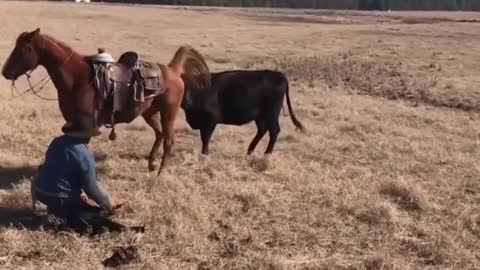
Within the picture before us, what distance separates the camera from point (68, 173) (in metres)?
6.37

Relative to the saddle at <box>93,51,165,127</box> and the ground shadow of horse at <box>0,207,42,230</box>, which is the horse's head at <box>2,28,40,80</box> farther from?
the ground shadow of horse at <box>0,207,42,230</box>

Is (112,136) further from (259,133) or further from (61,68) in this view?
(61,68)

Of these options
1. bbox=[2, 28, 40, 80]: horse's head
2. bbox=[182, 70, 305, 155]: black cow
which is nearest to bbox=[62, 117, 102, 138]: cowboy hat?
bbox=[2, 28, 40, 80]: horse's head

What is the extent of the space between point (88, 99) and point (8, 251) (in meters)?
1.76

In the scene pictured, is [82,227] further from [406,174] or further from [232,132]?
[232,132]

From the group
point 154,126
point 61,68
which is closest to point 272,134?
point 154,126

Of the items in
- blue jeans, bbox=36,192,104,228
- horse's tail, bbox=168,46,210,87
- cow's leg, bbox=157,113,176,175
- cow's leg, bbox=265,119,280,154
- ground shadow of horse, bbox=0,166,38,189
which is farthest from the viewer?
cow's leg, bbox=265,119,280,154

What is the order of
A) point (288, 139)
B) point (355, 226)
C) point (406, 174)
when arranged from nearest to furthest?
1. point (355, 226)
2. point (406, 174)
3. point (288, 139)

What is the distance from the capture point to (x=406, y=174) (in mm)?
8938

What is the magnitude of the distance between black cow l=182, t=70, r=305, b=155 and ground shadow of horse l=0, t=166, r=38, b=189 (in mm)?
1902

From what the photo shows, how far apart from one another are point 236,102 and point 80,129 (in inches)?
130

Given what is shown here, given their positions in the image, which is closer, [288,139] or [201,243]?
[201,243]

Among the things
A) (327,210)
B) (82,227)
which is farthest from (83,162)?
(327,210)

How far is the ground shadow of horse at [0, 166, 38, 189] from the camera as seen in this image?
786cm
